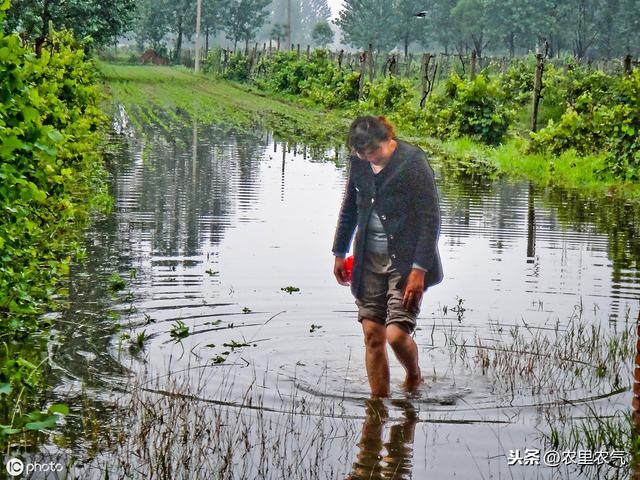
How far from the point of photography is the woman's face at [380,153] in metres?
7.00

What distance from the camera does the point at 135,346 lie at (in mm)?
8625

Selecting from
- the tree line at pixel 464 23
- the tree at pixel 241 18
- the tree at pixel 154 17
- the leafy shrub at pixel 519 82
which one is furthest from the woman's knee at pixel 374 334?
the tree at pixel 241 18

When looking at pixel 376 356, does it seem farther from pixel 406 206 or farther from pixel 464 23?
pixel 464 23

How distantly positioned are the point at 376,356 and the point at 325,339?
82.8 inches

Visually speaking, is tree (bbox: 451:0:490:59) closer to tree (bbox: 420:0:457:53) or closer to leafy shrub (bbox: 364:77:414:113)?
tree (bbox: 420:0:457:53)

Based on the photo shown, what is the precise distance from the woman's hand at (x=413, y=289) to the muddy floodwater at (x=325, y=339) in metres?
0.68

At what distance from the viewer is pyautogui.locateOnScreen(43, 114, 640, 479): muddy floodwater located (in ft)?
20.9

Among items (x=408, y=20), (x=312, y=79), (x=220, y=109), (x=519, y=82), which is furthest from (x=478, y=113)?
(x=408, y=20)

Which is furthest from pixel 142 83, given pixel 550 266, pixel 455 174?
pixel 550 266

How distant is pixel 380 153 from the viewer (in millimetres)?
7020

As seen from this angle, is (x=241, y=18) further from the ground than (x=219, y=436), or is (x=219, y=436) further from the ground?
(x=241, y=18)

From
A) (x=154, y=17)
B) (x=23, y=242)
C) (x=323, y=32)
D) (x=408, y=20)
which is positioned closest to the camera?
(x=23, y=242)

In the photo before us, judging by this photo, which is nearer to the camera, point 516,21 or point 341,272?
point 341,272

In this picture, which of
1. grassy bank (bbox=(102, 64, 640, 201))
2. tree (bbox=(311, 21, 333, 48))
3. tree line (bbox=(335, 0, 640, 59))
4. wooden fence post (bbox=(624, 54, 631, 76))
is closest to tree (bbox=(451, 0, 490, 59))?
tree line (bbox=(335, 0, 640, 59))
